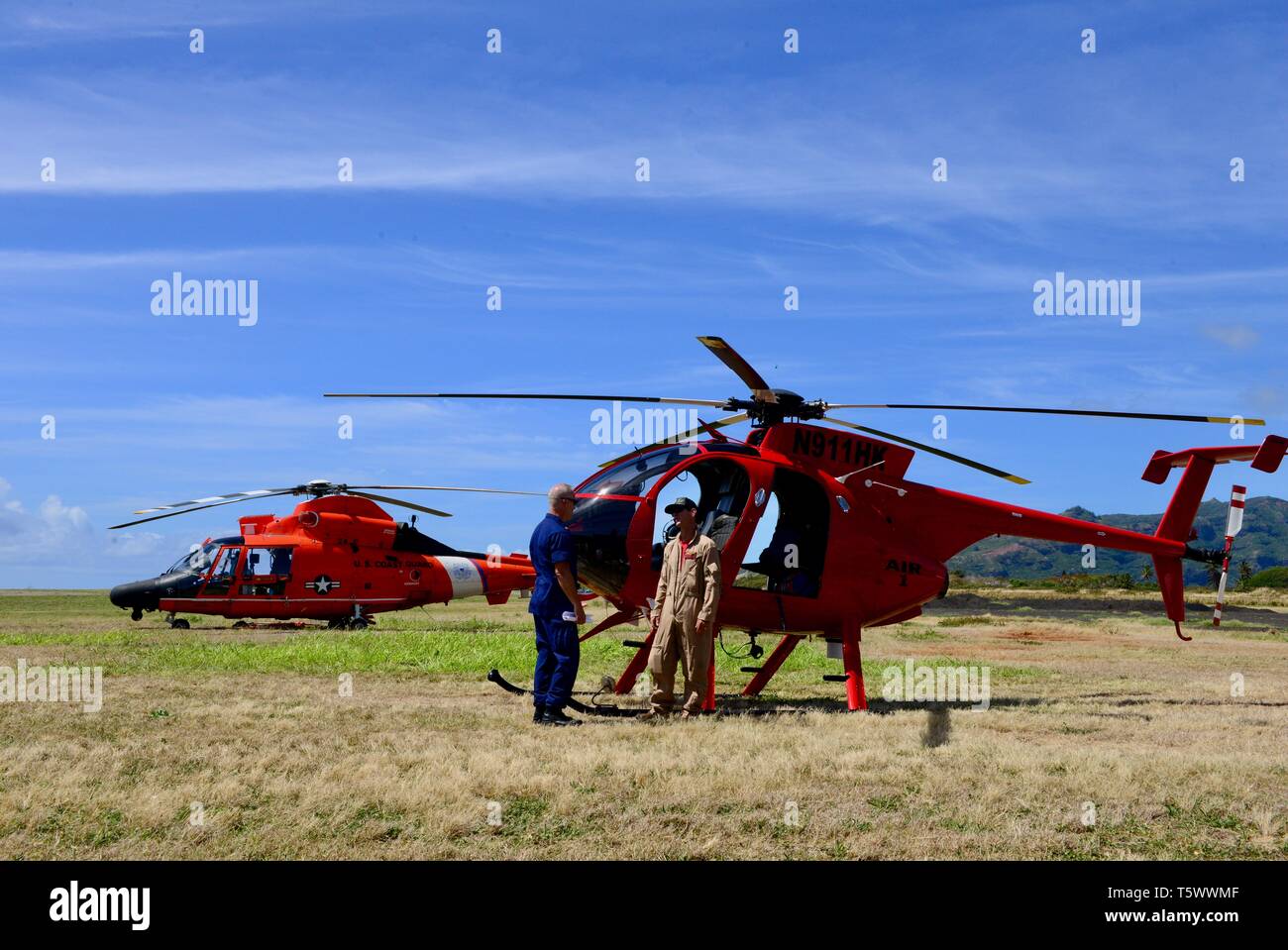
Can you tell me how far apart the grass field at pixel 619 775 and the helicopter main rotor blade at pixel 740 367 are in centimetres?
366

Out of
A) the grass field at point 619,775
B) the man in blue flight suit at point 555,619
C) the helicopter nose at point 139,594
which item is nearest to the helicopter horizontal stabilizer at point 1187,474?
the grass field at point 619,775

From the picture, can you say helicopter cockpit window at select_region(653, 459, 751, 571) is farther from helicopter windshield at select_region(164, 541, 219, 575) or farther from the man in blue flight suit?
helicopter windshield at select_region(164, 541, 219, 575)

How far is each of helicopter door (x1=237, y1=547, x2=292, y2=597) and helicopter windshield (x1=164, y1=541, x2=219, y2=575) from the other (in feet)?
2.98

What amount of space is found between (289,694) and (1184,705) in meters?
10.8

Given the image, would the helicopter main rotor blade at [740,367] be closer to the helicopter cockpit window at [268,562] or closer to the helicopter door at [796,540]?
the helicopter door at [796,540]

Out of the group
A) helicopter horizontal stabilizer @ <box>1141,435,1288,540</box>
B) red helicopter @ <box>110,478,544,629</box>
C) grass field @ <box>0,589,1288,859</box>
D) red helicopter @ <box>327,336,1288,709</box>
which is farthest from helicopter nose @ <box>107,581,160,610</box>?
helicopter horizontal stabilizer @ <box>1141,435,1288,540</box>

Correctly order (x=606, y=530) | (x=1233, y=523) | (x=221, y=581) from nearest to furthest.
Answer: (x=606, y=530), (x=1233, y=523), (x=221, y=581)

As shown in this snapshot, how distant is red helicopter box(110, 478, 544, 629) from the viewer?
27422mm

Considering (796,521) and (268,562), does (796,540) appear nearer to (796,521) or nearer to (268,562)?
(796,521)

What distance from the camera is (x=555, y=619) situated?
34.7 ft

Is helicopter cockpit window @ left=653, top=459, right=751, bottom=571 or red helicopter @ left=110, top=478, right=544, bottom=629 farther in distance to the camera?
red helicopter @ left=110, top=478, right=544, bottom=629

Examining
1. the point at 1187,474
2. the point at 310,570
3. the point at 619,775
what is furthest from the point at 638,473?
the point at 310,570

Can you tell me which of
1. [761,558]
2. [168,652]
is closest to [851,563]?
[761,558]

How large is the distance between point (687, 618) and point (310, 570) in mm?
18754
